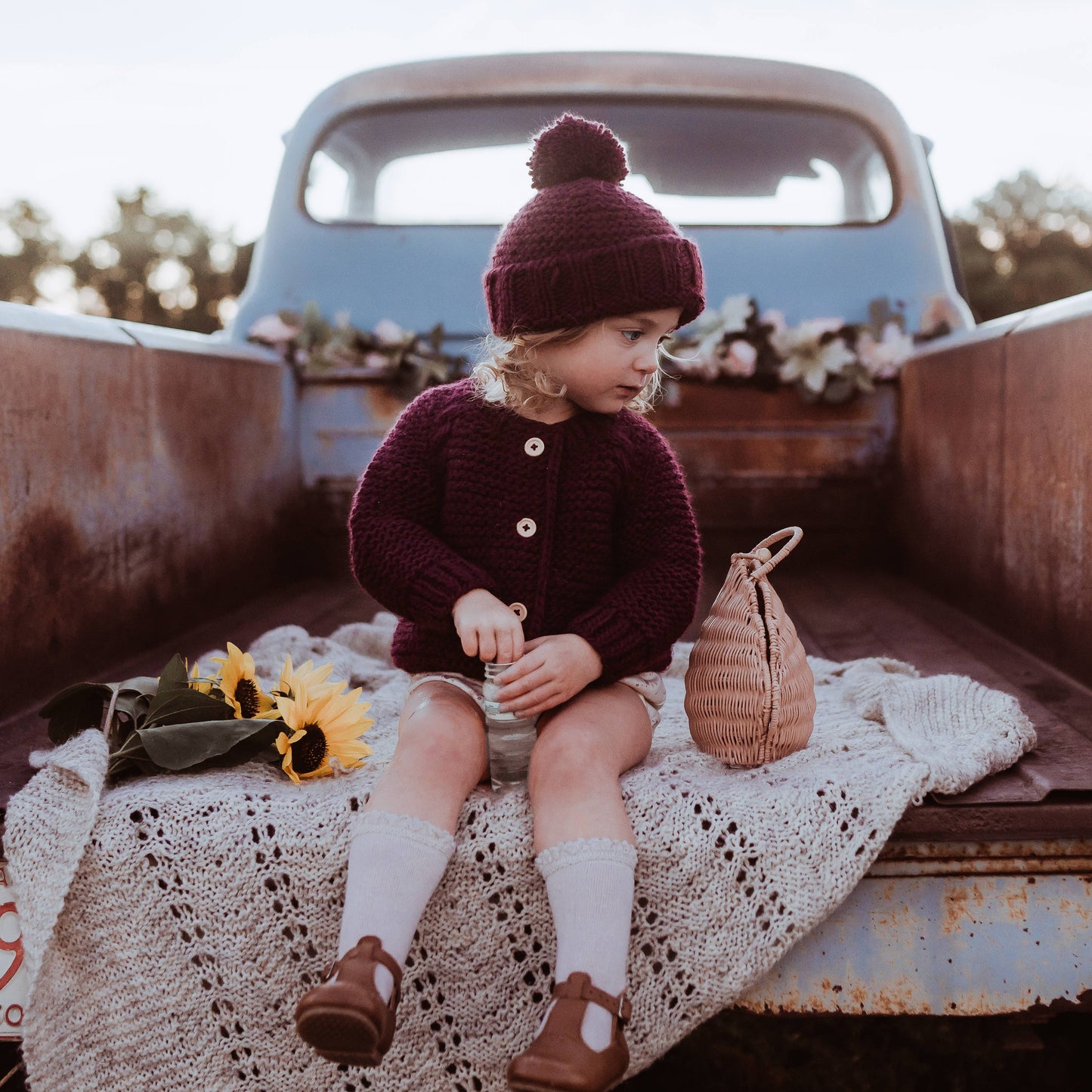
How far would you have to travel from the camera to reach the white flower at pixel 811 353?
8.04ft

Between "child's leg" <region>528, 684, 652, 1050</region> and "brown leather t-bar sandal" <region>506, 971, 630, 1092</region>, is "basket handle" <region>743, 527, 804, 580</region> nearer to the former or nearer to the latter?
"child's leg" <region>528, 684, 652, 1050</region>

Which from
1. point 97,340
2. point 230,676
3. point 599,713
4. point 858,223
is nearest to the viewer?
point 599,713

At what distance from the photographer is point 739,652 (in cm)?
126

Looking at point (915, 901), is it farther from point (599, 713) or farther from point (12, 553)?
point (12, 553)

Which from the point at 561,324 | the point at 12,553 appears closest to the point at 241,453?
the point at 12,553

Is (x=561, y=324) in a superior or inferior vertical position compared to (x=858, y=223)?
inferior

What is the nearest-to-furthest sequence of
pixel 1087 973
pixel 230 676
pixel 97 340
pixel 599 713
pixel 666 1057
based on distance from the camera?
pixel 1087 973 < pixel 599 713 < pixel 230 676 < pixel 666 1057 < pixel 97 340

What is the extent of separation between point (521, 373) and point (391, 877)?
637 mm

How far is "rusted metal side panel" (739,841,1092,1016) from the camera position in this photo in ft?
3.45

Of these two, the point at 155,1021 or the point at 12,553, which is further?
the point at 12,553

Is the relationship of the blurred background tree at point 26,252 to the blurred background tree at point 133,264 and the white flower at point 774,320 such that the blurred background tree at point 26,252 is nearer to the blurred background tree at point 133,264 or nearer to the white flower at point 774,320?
the blurred background tree at point 133,264

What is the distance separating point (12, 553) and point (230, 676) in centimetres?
34

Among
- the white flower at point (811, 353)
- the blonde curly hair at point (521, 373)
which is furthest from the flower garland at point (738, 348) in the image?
the blonde curly hair at point (521, 373)

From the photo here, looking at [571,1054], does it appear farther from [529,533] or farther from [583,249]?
[583,249]
